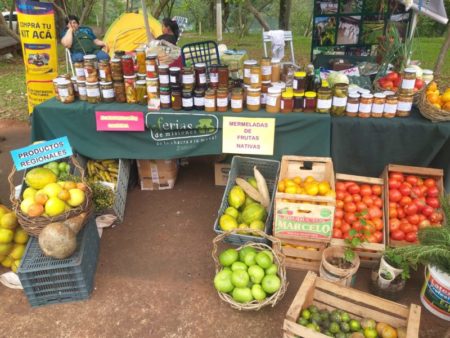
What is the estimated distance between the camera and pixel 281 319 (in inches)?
102

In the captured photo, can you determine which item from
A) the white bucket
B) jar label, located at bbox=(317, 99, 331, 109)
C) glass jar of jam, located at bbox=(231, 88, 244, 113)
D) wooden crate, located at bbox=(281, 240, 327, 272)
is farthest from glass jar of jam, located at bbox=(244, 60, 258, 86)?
the white bucket

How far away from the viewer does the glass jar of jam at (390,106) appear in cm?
306

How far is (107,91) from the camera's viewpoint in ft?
11.2

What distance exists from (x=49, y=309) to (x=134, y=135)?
1624mm

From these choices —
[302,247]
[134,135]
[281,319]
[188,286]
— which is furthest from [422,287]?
[134,135]

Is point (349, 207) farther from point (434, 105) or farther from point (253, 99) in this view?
point (253, 99)

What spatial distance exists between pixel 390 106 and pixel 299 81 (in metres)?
0.80

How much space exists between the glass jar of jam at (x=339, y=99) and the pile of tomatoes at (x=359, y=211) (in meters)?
0.63

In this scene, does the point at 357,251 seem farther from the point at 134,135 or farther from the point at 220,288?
the point at 134,135

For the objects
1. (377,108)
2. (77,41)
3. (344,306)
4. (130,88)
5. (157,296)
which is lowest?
(157,296)

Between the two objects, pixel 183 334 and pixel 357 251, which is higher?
pixel 357 251

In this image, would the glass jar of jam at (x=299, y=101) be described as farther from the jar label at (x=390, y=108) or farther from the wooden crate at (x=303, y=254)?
the wooden crate at (x=303, y=254)

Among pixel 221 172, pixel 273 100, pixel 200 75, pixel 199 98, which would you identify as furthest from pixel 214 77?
pixel 221 172

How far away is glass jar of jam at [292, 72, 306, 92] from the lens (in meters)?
3.10
